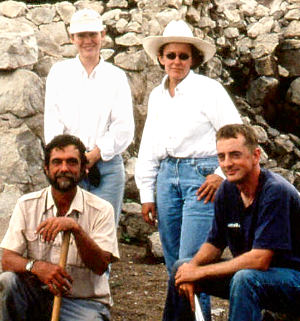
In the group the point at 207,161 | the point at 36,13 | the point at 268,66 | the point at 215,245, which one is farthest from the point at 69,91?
the point at 268,66

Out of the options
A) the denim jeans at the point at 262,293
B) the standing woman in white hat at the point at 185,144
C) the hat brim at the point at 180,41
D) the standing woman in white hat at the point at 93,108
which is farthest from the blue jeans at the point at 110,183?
the denim jeans at the point at 262,293

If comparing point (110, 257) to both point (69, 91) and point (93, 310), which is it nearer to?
point (93, 310)

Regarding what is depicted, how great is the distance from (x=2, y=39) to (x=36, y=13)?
1293 millimetres

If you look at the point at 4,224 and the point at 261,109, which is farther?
the point at 261,109

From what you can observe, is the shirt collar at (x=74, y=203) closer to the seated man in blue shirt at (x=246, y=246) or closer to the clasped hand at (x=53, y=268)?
the clasped hand at (x=53, y=268)

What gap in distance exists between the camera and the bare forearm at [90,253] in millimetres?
4201

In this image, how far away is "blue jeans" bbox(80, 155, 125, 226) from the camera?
16.9ft

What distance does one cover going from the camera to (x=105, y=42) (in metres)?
7.79

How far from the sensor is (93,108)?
5148 millimetres

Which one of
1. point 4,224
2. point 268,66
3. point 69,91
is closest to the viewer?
point 69,91

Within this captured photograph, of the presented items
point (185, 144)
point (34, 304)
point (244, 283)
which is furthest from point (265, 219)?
point (34, 304)

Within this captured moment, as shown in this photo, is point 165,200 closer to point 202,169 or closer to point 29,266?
point 202,169

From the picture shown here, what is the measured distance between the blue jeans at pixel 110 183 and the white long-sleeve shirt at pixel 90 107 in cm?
9

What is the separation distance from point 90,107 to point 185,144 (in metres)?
0.79
